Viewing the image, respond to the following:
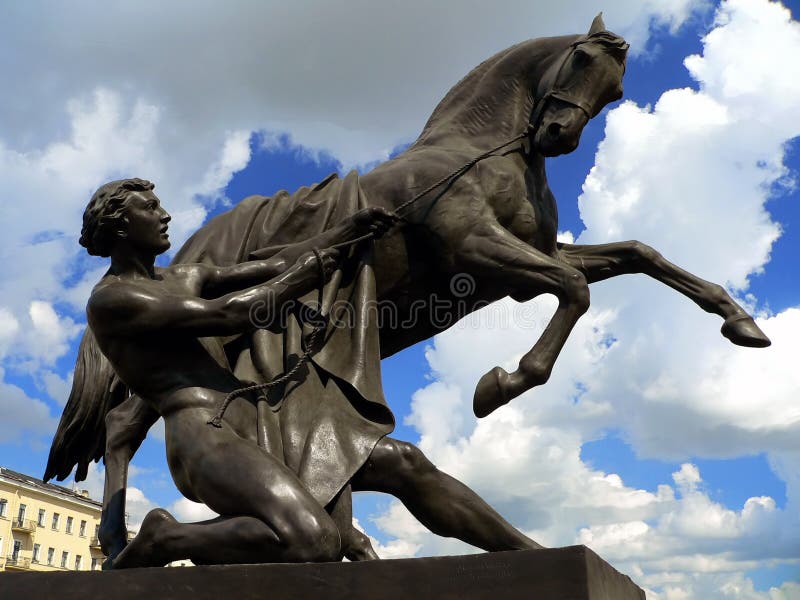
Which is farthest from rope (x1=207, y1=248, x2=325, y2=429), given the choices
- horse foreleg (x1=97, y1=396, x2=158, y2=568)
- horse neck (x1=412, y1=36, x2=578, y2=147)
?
horse neck (x1=412, y1=36, x2=578, y2=147)

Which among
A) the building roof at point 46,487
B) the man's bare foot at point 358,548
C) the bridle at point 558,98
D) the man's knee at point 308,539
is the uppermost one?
the building roof at point 46,487

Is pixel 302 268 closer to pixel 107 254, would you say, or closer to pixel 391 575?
pixel 107 254

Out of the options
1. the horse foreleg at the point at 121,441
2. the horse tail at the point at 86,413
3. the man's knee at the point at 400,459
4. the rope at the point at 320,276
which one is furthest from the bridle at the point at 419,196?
the horse tail at the point at 86,413

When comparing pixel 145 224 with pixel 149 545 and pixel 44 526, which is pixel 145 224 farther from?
pixel 44 526

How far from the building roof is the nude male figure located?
51.6 metres

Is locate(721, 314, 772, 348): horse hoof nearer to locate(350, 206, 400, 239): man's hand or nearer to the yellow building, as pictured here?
locate(350, 206, 400, 239): man's hand

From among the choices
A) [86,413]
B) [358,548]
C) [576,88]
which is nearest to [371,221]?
[576,88]

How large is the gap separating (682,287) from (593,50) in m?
1.76

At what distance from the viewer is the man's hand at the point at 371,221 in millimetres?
5188

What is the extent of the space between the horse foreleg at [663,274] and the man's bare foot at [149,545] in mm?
3427

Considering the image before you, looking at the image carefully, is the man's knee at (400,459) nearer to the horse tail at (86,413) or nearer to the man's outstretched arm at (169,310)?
the man's outstretched arm at (169,310)

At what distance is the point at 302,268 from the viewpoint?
15.8 feet

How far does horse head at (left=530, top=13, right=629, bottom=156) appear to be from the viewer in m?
5.82

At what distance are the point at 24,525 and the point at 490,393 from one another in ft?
179
